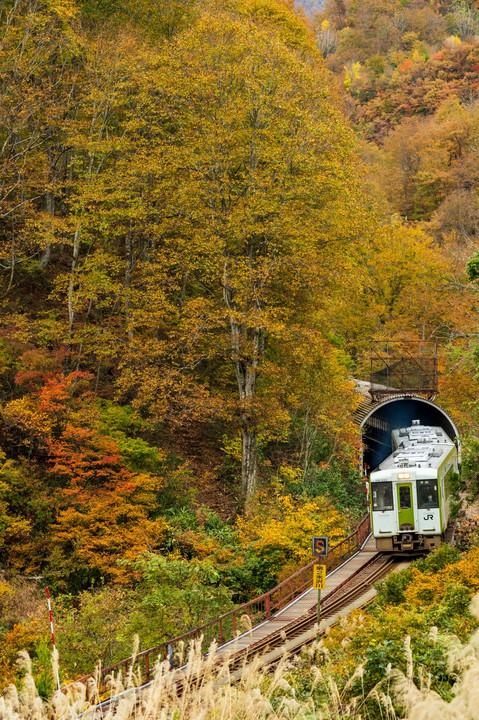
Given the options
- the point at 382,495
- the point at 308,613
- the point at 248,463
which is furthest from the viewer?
the point at 248,463

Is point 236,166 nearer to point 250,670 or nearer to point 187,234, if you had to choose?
point 187,234

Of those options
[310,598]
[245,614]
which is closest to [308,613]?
[310,598]

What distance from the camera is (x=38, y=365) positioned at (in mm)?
21844

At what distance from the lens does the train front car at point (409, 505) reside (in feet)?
71.4

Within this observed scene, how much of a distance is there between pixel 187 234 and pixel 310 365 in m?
6.48

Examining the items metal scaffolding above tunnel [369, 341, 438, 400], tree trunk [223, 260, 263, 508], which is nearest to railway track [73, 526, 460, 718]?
tree trunk [223, 260, 263, 508]

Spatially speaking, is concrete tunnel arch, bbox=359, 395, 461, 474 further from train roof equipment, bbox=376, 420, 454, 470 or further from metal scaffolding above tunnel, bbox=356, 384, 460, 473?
train roof equipment, bbox=376, 420, 454, 470

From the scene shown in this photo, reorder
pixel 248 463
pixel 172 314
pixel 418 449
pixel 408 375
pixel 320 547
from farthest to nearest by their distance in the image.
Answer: pixel 408 375
pixel 172 314
pixel 248 463
pixel 418 449
pixel 320 547

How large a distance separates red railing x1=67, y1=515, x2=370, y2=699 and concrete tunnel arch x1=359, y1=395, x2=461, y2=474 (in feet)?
21.0

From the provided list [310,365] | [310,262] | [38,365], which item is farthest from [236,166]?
[38,365]

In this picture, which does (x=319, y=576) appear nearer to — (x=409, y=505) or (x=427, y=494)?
(x=409, y=505)

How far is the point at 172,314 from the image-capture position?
27.4m

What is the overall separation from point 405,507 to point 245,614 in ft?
29.3

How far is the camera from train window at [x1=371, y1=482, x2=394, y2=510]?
72.4ft
